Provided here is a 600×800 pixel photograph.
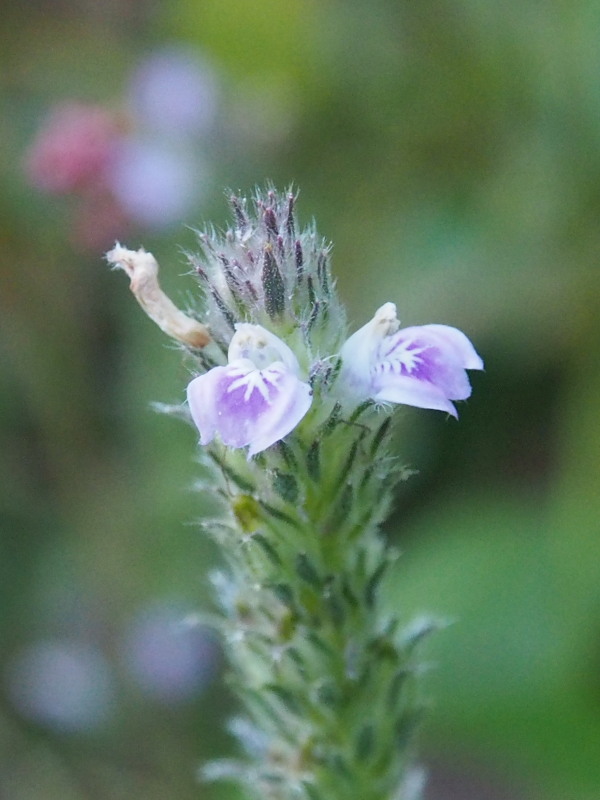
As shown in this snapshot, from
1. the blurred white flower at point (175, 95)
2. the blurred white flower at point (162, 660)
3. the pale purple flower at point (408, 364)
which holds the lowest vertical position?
the pale purple flower at point (408, 364)

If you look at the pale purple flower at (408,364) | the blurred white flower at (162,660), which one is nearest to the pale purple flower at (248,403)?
the pale purple flower at (408,364)

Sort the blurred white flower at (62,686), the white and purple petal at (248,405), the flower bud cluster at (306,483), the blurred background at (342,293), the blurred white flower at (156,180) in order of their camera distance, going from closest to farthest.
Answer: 1. the white and purple petal at (248,405)
2. the flower bud cluster at (306,483)
3. the blurred background at (342,293)
4. the blurred white flower at (156,180)
5. the blurred white flower at (62,686)

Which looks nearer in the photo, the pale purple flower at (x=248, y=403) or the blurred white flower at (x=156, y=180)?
the pale purple flower at (x=248, y=403)

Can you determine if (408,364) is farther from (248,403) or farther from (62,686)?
(62,686)

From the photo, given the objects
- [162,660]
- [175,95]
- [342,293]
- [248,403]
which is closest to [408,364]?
[248,403]

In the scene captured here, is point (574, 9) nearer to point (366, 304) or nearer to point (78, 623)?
point (366, 304)

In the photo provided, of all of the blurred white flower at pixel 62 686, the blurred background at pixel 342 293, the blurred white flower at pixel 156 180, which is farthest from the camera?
the blurred white flower at pixel 62 686

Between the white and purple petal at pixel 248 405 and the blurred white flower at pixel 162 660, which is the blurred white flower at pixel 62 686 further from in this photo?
the white and purple petal at pixel 248 405

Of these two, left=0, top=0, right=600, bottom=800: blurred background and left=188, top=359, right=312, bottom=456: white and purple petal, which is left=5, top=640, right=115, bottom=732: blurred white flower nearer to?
left=0, top=0, right=600, bottom=800: blurred background
